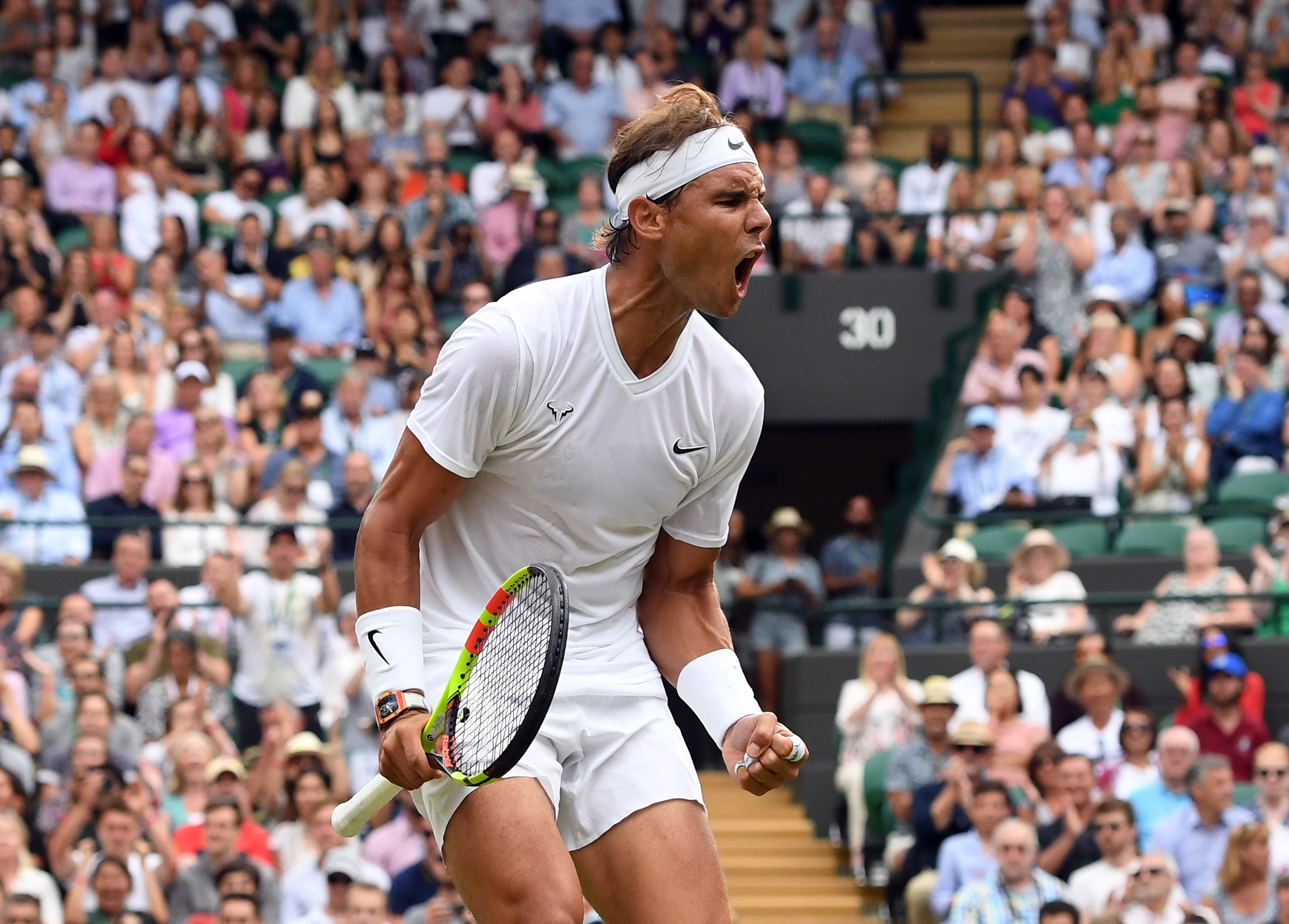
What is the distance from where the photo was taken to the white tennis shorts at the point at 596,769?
4309mm

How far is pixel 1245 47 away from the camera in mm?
16547

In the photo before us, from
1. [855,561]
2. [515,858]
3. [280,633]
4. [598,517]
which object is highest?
[598,517]

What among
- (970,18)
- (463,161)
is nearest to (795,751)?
(463,161)

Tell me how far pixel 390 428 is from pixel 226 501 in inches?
→ 41.8

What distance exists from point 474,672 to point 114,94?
41.9ft

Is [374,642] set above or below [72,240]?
above

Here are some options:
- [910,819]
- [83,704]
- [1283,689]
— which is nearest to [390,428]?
[83,704]

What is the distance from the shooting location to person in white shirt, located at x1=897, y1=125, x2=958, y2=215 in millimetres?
15289

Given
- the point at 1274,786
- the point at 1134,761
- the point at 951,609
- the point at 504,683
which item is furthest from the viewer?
the point at 951,609

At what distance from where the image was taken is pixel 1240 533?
11930 millimetres

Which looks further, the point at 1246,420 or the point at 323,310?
the point at 323,310

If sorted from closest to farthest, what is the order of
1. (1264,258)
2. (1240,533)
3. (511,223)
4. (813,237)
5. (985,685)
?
(985,685) < (1240,533) < (1264,258) < (511,223) < (813,237)

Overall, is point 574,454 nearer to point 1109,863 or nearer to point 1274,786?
point 1109,863

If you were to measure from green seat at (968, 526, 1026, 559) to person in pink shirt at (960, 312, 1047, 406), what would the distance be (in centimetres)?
120
